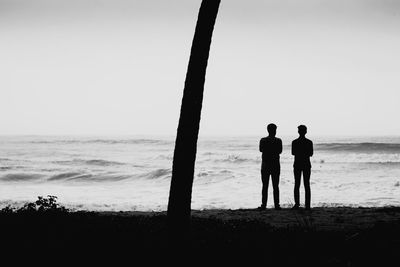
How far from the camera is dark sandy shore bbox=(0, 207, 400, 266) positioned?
4449mm

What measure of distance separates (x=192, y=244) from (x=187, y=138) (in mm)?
1407

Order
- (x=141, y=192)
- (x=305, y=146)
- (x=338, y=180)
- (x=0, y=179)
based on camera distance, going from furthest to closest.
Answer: (x=0, y=179)
(x=338, y=180)
(x=141, y=192)
(x=305, y=146)

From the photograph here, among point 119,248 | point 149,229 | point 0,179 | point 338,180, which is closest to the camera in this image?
point 119,248

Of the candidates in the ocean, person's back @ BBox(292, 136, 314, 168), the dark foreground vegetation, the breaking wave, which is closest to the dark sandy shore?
the dark foreground vegetation

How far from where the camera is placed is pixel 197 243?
498 cm

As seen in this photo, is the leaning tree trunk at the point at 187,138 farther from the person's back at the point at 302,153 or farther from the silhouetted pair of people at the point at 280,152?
the person's back at the point at 302,153

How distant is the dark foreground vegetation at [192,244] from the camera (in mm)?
4418

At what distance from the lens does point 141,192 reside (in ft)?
69.6

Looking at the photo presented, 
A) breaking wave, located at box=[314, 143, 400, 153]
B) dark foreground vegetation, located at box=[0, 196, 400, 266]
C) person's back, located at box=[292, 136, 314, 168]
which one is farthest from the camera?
breaking wave, located at box=[314, 143, 400, 153]

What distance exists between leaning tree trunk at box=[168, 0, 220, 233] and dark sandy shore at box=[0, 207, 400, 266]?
32 cm

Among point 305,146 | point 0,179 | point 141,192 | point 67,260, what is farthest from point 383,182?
point 0,179

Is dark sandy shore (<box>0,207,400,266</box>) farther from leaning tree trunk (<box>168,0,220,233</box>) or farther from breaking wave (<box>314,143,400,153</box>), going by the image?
breaking wave (<box>314,143,400,153</box>)

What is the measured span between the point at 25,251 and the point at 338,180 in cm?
2257

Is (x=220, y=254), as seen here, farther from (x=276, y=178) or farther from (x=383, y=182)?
(x=383, y=182)
